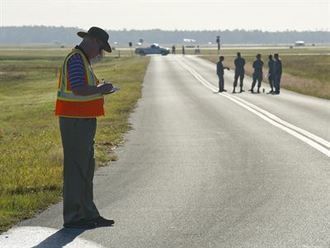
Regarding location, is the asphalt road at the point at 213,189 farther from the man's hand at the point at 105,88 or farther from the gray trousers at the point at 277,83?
the gray trousers at the point at 277,83

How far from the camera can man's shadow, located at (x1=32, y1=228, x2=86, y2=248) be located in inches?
247

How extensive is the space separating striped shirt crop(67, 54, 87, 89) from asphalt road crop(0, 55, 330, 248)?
135 centimetres

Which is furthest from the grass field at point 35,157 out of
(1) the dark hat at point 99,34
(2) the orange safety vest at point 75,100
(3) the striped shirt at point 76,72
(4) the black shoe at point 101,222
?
(1) the dark hat at point 99,34

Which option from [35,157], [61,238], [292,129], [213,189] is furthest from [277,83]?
[61,238]

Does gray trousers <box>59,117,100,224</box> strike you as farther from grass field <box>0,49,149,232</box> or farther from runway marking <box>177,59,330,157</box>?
runway marking <box>177,59,330,157</box>

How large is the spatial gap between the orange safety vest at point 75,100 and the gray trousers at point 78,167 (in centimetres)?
7

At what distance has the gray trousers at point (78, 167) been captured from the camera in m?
6.95

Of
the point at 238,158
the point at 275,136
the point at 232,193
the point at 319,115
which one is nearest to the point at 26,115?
the point at 319,115

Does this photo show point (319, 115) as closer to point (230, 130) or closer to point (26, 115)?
point (230, 130)

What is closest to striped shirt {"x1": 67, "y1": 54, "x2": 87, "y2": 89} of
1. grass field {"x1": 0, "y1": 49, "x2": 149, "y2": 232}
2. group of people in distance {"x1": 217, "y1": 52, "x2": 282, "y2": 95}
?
grass field {"x1": 0, "y1": 49, "x2": 149, "y2": 232}

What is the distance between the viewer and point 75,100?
6.85 metres

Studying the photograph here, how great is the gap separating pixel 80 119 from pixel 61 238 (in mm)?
1105

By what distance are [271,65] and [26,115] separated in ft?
42.2

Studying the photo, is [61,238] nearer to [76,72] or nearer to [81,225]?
[81,225]
